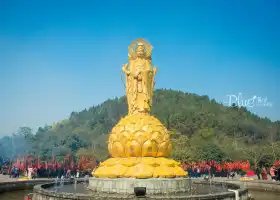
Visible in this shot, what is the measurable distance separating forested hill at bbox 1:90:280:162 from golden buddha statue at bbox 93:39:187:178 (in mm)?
26940

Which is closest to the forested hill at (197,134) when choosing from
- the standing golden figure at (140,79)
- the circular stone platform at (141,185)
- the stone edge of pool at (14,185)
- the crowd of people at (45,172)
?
the crowd of people at (45,172)

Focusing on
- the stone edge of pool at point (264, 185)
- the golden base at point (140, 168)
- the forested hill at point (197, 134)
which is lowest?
the stone edge of pool at point (264, 185)

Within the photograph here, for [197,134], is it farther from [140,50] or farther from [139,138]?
[139,138]

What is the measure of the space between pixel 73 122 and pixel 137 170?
136364 mm

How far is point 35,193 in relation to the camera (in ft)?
40.2

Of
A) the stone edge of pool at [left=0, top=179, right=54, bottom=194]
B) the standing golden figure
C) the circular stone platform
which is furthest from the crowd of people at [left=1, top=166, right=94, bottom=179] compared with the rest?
the circular stone platform

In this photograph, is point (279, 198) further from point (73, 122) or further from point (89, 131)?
point (73, 122)

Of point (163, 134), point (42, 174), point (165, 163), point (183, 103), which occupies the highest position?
point (183, 103)

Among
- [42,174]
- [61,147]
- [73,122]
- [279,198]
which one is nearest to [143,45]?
[279,198]

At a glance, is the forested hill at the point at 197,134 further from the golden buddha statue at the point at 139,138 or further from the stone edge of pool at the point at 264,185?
the golden buddha statue at the point at 139,138

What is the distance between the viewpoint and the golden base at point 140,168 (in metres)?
13.4

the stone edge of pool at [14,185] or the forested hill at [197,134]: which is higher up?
the forested hill at [197,134]

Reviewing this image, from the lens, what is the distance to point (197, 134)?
242 ft

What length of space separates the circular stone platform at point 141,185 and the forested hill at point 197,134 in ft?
93.9
